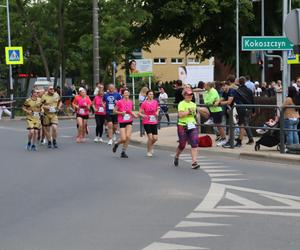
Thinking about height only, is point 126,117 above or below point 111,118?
above

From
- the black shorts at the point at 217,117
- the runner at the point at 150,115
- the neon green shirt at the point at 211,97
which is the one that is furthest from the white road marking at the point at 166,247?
the neon green shirt at the point at 211,97

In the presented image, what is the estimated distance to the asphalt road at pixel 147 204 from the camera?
690 cm

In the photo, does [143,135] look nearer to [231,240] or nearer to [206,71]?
[231,240]

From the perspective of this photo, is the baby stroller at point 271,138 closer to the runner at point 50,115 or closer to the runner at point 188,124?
the runner at point 188,124

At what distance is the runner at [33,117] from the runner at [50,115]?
231 mm

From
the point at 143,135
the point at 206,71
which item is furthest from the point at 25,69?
the point at 143,135

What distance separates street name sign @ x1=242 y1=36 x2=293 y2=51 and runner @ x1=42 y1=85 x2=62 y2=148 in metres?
5.81

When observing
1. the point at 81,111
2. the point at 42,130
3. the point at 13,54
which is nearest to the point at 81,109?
the point at 81,111

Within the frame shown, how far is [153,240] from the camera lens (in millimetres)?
6855

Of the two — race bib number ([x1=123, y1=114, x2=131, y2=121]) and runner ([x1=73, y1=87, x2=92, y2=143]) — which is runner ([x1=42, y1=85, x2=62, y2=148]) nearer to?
runner ([x1=73, y1=87, x2=92, y2=143])

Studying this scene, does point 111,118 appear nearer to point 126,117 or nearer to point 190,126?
point 126,117

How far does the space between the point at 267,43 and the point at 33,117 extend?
22.8 feet

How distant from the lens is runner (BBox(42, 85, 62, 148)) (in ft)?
61.8

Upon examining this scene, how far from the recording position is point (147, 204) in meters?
9.06
